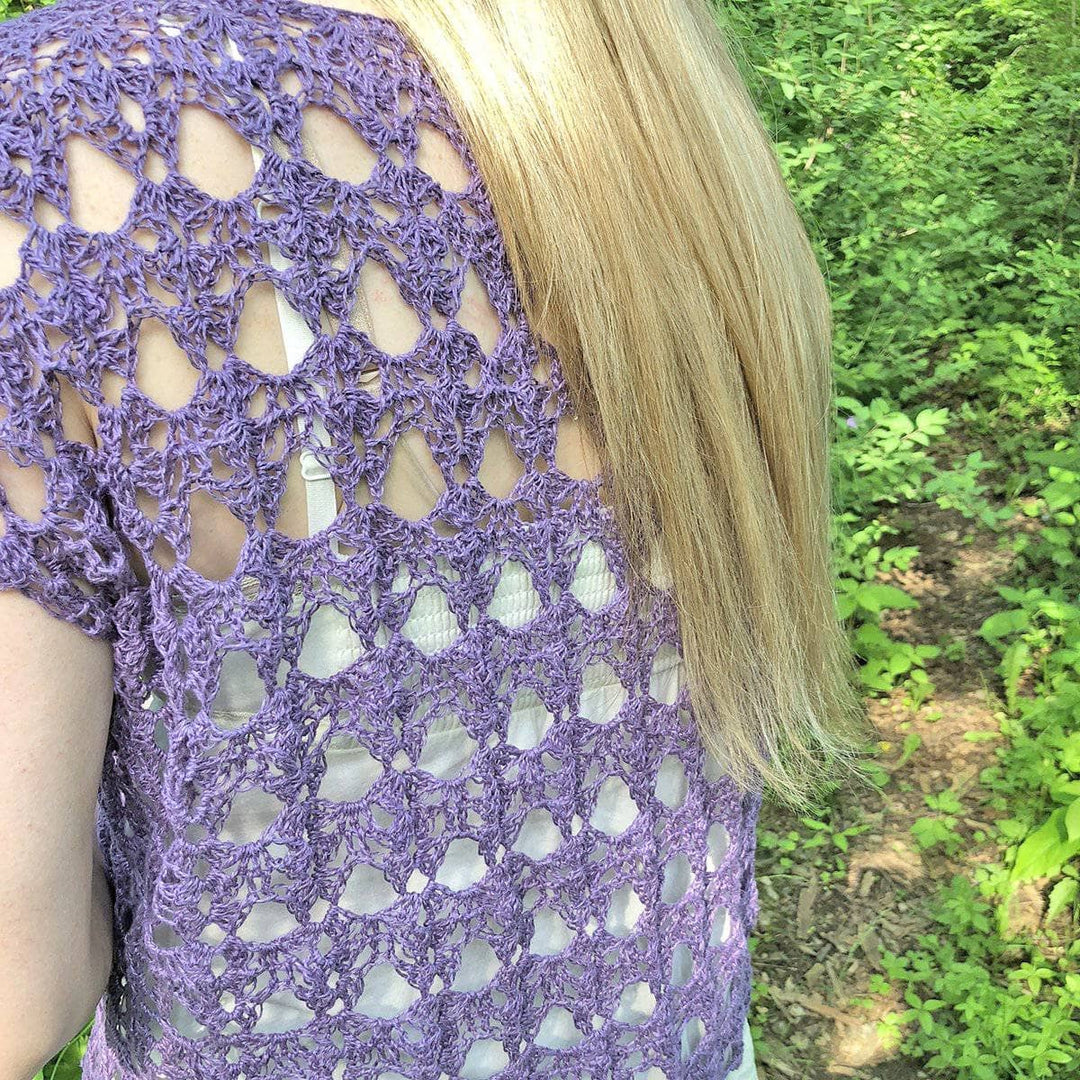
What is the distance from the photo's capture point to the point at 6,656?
0.71 meters

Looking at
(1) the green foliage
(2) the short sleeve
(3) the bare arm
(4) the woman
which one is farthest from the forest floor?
(2) the short sleeve

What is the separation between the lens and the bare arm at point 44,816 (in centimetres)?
72

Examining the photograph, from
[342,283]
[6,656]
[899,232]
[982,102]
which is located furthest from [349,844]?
[982,102]

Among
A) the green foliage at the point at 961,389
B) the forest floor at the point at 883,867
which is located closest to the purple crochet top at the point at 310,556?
the green foliage at the point at 961,389

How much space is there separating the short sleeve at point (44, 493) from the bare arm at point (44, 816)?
0.02m

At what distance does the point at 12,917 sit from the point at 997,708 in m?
3.13

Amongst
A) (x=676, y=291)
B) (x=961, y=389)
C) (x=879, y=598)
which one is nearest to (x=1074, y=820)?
(x=879, y=598)

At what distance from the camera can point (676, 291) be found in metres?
0.92

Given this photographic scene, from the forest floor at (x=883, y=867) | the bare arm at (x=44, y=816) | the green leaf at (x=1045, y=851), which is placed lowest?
the forest floor at (x=883, y=867)

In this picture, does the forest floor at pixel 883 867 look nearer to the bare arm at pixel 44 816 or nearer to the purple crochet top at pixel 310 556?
the purple crochet top at pixel 310 556

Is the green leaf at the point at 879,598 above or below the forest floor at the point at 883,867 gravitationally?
above

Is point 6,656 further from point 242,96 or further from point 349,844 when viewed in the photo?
point 242,96

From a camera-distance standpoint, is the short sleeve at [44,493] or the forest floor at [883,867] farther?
the forest floor at [883,867]

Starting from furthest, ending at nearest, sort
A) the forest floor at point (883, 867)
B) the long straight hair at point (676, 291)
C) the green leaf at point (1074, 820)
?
the forest floor at point (883, 867) < the green leaf at point (1074, 820) < the long straight hair at point (676, 291)
